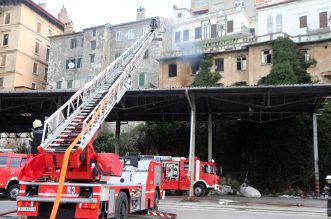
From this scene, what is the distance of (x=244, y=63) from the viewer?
41.9m

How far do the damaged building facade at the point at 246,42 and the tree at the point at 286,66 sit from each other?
0.79m

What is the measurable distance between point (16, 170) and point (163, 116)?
14.5 m

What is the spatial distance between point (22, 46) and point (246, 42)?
28.7m

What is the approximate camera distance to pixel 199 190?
971 inches

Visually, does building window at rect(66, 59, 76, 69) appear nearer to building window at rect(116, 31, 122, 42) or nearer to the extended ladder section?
building window at rect(116, 31, 122, 42)

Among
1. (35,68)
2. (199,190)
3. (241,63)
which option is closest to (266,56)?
(241,63)

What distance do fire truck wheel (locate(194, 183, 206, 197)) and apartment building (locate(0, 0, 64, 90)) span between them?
111 ft

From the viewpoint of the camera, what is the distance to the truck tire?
393 inches

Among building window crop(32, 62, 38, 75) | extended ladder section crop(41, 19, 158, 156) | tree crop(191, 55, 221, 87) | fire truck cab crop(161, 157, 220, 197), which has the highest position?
building window crop(32, 62, 38, 75)

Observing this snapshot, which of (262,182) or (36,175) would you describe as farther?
(262,182)

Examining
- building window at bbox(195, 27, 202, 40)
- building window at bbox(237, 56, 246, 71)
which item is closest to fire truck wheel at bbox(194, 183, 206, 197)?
building window at bbox(237, 56, 246, 71)

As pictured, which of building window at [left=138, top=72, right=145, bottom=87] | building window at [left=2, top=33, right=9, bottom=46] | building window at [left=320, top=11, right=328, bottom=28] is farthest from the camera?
building window at [left=2, top=33, right=9, bottom=46]

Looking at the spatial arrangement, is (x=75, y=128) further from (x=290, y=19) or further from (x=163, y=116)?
(x=290, y=19)

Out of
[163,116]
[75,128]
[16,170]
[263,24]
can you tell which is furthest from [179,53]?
[75,128]
